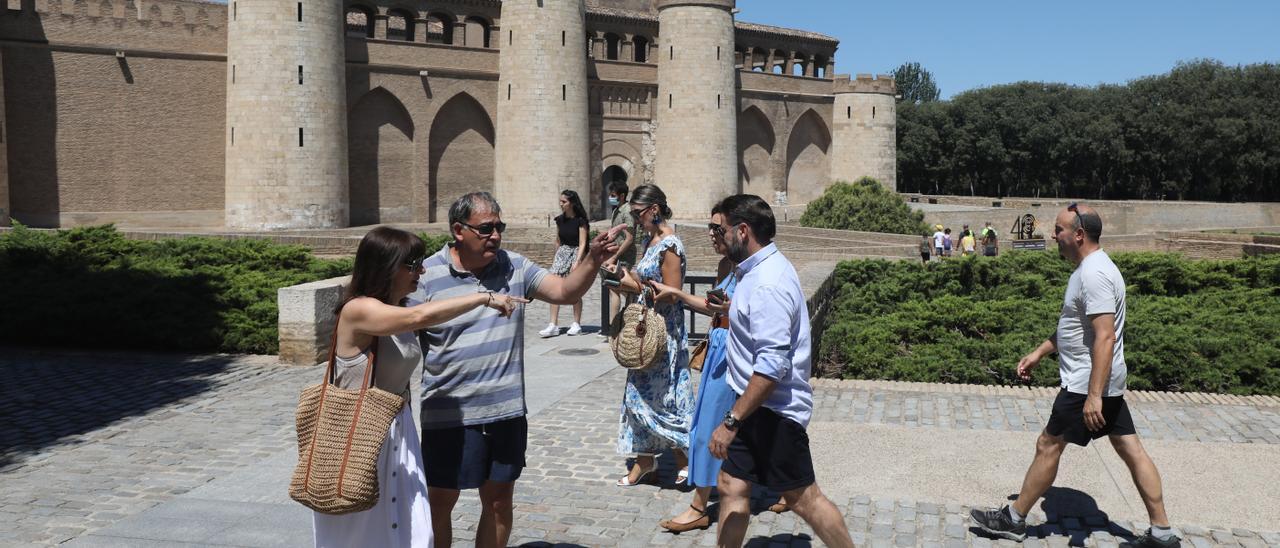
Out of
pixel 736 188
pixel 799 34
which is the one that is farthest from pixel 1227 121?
pixel 736 188

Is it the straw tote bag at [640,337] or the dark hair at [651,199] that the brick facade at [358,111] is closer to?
the dark hair at [651,199]

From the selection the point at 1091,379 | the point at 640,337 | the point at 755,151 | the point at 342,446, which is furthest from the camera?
the point at 755,151

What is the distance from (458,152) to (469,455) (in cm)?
3133

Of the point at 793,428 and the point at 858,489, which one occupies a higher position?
the point at 793,428

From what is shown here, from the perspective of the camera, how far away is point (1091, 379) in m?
4.97

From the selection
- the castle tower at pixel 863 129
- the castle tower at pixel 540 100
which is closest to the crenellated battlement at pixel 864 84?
the castle tower at pixel 863 129

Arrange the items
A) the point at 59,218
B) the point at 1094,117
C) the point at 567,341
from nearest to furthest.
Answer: the point at 567,341
the point at 59,218
the point at 1094,117

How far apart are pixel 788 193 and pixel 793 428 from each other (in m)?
40.5

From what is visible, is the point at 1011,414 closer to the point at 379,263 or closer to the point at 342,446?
the point at 379,263

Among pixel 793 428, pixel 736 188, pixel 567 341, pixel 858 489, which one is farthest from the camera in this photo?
pixel 736 188

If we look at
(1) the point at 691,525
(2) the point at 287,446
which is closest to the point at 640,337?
(1) the point at 691,525

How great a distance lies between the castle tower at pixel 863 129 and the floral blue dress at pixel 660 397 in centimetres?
3960

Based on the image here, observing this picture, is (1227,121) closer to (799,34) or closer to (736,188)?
(799,34)

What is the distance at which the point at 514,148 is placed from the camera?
33.2 m
